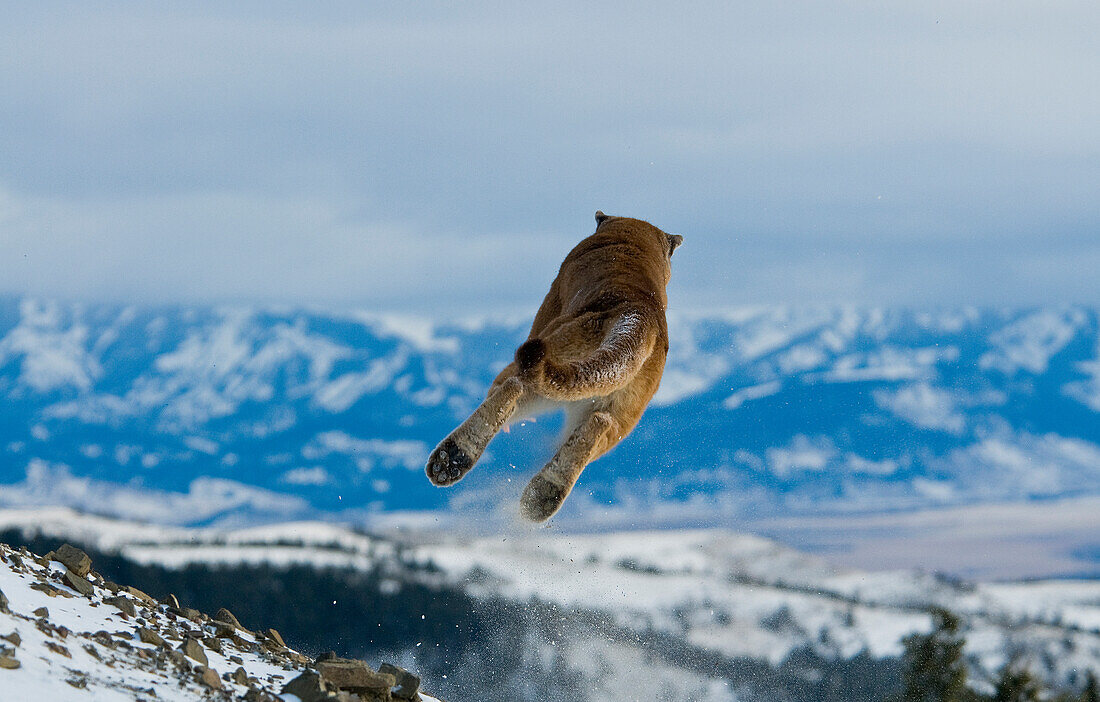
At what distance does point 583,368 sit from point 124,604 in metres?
4.52

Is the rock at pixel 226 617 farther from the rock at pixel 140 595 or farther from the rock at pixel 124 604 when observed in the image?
the rock at pixel 124 604

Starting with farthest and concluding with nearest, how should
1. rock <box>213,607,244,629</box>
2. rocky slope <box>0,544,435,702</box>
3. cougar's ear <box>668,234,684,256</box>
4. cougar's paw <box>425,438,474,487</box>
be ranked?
cougar's ear <box>668,234,684,256</box>
rock <box>213,607,244,629</box>
cougar's paw <box>425,438,474,487</box>
rocky slope <box>0,544,435,702</box>

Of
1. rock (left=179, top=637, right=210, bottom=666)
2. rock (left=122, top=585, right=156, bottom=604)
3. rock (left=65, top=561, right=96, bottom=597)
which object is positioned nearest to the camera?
rock (left=179, top=637, right=210, bottom=666)

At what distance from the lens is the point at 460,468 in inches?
346

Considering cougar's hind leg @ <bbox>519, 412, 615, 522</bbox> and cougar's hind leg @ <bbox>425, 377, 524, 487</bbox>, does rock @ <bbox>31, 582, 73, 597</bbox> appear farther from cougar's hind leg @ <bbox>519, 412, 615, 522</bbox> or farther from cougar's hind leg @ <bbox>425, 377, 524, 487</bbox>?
cougar's hind leg @ <bbox>519, 412, 615, 522</bbox>

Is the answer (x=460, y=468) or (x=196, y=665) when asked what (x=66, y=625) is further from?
(x=460, y=468)

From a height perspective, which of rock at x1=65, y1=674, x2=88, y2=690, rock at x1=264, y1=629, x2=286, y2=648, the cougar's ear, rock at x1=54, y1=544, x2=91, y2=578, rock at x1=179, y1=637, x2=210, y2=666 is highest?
the cougar's ear

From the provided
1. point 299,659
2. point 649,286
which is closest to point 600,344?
point 649,286

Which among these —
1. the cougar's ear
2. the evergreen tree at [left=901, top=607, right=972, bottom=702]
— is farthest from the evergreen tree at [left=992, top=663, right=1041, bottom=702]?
the cougar's ear

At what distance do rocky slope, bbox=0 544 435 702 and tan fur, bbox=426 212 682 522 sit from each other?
1.97 meters

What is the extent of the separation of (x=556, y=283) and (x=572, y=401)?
300cm

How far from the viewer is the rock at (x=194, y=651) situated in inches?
319

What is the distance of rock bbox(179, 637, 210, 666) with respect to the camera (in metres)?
8.10

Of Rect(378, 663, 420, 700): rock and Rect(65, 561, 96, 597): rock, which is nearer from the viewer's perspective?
Rect(378, 663, 420, 700): rock
